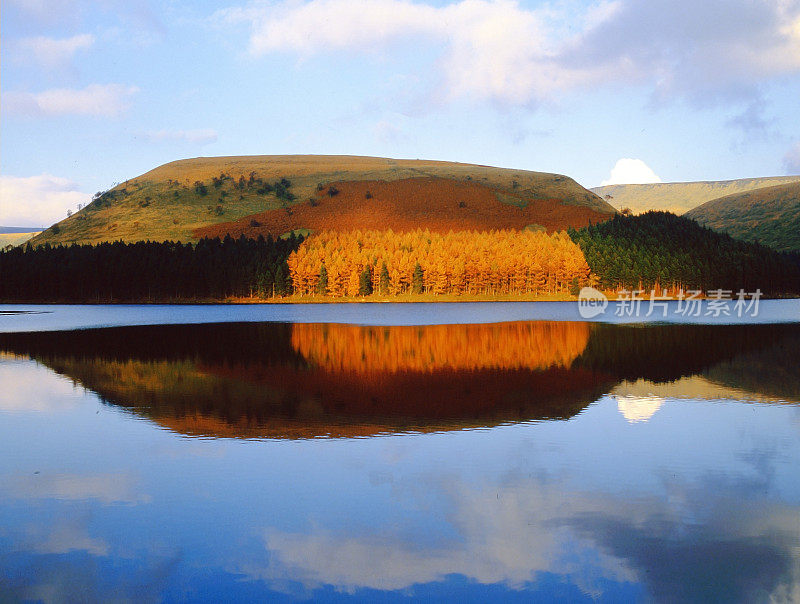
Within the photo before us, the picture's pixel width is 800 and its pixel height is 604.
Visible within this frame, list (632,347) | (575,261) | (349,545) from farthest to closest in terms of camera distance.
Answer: (575,261), (632,347), (349,545)

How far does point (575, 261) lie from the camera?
19450 cm

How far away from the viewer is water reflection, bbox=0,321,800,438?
2998cm

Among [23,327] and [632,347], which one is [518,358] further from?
[23,327]

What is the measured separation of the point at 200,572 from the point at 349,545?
3.06 m

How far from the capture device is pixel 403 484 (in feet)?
66.0

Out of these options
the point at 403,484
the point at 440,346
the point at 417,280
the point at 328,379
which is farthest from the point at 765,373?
the point at 417,280

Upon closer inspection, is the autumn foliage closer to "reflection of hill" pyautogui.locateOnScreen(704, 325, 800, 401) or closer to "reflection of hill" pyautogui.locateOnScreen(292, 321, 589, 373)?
"reflection of hill" pyautogui.locateOnScreen(292, 321, 589, 373)

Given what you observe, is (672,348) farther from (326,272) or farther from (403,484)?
(326,272)

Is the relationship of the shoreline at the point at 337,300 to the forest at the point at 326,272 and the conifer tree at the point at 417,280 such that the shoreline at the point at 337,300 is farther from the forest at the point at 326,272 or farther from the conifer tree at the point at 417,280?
the conifer tree at the point at 417,280

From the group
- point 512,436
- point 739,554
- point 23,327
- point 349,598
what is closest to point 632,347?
point 512,436

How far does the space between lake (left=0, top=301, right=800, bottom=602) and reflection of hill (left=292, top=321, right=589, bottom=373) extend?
2.78 m

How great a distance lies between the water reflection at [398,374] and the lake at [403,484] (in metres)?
0.29

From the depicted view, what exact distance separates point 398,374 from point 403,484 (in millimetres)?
21830

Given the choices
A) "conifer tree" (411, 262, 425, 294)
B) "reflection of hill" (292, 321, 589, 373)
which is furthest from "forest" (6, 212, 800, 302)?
"reflection of hill" (292, 321, 589, 373)
